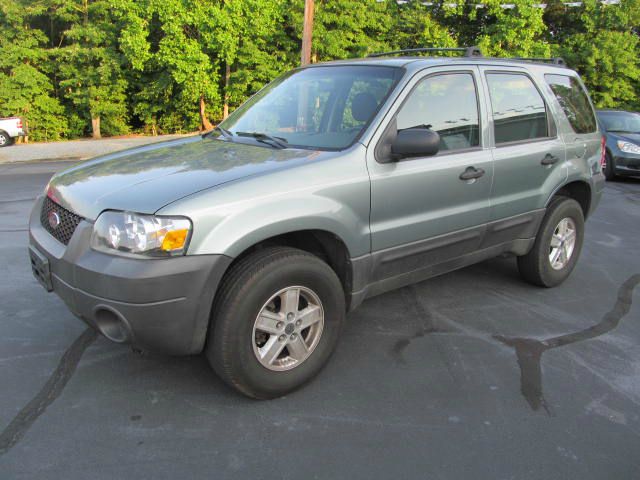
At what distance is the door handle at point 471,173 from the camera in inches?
147

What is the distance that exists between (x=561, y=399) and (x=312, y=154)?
1957mm

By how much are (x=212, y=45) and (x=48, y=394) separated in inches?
876

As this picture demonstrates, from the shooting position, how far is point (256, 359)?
9.57 ft

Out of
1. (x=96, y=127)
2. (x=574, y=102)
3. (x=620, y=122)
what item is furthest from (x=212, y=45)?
(x=574, y=102)

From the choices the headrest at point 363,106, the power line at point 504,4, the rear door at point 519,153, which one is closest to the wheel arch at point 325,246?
the headrest at point 363,106

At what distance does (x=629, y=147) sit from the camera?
1123cm

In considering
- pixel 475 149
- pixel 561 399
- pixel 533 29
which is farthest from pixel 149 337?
pixel 533 29

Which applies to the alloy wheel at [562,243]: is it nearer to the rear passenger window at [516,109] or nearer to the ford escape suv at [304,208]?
the ford escape suv at [304,208]

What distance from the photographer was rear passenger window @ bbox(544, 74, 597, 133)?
4.66 m

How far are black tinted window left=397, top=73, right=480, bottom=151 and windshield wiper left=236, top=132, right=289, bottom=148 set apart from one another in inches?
28.6

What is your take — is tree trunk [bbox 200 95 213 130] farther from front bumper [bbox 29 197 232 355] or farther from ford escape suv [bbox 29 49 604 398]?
front bumper [bbox 29 197 232 355]

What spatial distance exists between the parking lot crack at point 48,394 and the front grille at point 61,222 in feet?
2.72

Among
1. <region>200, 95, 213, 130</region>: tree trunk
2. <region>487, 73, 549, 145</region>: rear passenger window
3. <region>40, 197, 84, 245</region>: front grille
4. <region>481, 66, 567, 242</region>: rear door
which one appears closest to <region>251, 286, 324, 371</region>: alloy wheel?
<region>40, 197, 84, 245</region>: front grille

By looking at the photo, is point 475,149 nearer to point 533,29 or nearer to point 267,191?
point 267,191
